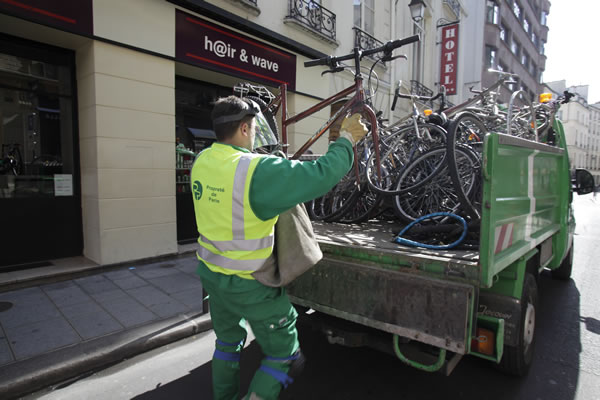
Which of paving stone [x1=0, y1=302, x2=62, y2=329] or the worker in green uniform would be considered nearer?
the worker in green uniform

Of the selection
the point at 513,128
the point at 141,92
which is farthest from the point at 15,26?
the point at 513,128

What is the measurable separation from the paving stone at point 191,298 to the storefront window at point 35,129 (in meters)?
2.63

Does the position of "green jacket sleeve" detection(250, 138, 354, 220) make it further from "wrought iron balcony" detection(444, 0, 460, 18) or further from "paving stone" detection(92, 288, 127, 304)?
"wrought iron balcony" detection(444, 0, 460, 18)

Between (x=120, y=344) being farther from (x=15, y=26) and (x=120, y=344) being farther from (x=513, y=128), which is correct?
(x=513, y=128)

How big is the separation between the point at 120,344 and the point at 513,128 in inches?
202

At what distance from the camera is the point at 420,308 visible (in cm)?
214

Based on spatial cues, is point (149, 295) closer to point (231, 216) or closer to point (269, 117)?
point (269, 117)

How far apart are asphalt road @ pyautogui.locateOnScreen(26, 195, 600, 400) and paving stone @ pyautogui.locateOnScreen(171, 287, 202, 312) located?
54 centimetres

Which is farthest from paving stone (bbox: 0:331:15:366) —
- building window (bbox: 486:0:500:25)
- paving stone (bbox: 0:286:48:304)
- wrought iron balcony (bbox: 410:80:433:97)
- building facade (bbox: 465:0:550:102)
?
building window (bbox: 486:0:500:25)

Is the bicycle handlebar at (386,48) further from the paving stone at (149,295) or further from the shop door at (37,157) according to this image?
the shop door at (37,157)

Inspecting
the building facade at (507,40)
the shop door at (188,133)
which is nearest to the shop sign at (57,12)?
the shop door at (188,133)

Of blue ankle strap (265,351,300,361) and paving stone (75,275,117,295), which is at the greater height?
blue ankle strap (265,351,300,361)

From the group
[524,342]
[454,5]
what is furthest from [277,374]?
[454,5]

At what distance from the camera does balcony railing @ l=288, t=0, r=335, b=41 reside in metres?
7.87
